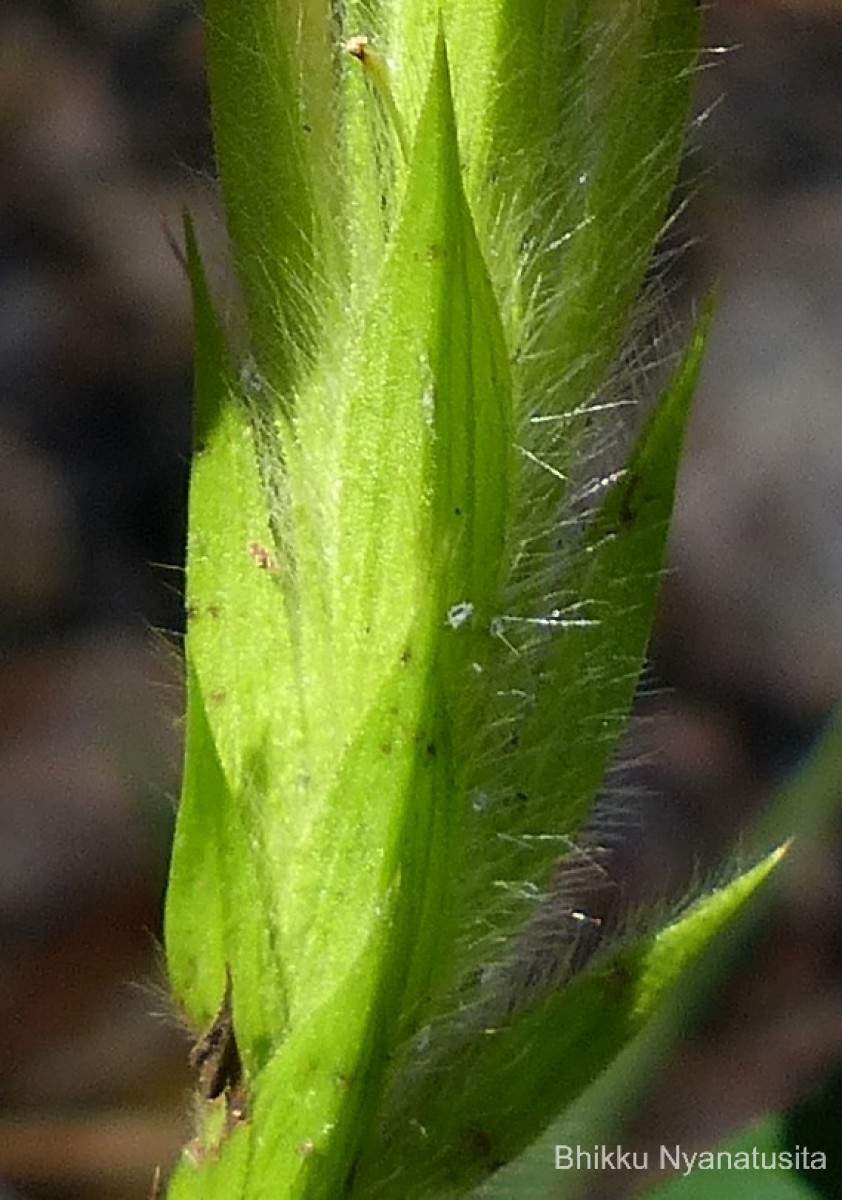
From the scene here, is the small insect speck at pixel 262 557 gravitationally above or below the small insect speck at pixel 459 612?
above

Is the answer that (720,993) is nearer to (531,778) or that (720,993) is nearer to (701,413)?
(701,413)

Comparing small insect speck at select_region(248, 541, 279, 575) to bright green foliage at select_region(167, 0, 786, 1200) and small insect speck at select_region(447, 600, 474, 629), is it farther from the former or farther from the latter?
small insect speck at select_region(447, 600, 474, 629)

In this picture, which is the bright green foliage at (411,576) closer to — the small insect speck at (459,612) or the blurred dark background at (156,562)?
the small insect speck at (459,612)

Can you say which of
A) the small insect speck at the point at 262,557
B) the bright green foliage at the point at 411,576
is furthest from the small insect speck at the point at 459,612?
the small insect speck at the point at 262,557

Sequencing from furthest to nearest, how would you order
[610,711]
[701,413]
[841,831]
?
1. [701,413]
2. [841,831]
3. [610,711]

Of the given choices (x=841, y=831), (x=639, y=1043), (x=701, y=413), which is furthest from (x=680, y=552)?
(x=639, y=1043)
